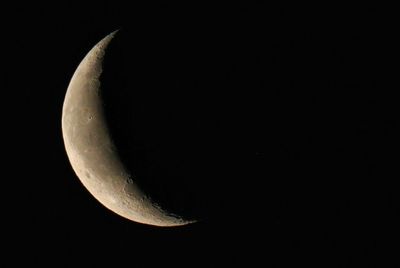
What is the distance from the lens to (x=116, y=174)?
4.45 meters

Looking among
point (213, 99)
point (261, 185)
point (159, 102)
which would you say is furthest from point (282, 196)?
point (159, 102)

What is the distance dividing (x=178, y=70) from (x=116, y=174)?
1211 millimetres

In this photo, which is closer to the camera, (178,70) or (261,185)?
(178,70)

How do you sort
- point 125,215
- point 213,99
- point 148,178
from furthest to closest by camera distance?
point 125,215 → point 148,178 → point 213,99

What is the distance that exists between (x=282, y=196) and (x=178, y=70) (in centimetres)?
168

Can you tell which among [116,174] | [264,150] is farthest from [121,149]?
[264,150]

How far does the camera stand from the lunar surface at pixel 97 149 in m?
4.37

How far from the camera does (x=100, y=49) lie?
15.5ft

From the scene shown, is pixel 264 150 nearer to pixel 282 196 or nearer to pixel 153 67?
pixel 282 196

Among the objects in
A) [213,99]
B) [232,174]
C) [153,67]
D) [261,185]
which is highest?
[153,67]

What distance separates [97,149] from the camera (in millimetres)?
4391

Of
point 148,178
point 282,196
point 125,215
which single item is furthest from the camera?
point 125,215

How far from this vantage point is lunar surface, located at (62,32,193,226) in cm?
437

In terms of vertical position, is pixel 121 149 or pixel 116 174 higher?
pixel 121 149
